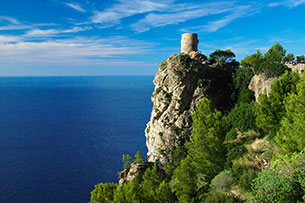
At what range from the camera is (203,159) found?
2875 cm

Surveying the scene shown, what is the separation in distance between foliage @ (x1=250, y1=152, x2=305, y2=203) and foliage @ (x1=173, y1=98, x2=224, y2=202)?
10.4m

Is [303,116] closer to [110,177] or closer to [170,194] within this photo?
[170,194]

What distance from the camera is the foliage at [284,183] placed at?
15831 mm

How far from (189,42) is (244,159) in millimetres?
38292

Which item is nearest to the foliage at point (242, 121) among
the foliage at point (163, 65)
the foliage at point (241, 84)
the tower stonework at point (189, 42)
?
the foliage at point (241, 84)

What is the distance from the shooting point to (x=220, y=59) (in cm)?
5981

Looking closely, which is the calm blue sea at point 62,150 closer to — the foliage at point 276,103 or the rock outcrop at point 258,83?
the rock outcrop at point 258,83

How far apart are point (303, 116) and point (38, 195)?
63748mm

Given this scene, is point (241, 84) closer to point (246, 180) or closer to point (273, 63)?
point (273, 63)

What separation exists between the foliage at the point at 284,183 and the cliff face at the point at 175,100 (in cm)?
3144

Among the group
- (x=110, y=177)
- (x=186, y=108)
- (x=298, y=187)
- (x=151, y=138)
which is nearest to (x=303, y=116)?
(x=298, y=187)

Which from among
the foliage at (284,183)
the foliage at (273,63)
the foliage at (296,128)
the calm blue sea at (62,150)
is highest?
the foliage at (273,63)

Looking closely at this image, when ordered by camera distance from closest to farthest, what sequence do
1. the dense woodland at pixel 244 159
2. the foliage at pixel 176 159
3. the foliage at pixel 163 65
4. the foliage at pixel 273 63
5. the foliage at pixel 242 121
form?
the dense woodland at pixel 244 159 → the foliage at pixel 242 121 → the foliage at pixel 273 63 → the foliage at pixel 176 159 → the foliage at pixel 163 65

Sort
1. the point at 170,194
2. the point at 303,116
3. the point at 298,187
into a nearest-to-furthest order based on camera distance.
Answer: the point at 298,187
the point at 303,116
the point at 170,194
